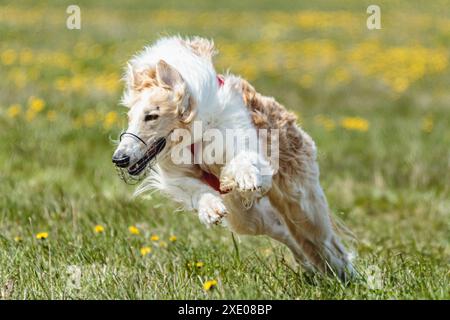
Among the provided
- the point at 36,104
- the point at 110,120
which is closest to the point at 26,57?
the point at 36,104

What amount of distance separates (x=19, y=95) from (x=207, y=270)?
6092 mm

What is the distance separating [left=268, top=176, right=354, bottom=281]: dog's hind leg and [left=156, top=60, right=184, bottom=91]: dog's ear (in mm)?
914

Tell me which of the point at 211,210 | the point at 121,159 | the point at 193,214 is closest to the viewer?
the point at 121,159

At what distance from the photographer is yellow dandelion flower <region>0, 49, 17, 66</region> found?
1174 cm

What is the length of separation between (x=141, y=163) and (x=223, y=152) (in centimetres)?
51

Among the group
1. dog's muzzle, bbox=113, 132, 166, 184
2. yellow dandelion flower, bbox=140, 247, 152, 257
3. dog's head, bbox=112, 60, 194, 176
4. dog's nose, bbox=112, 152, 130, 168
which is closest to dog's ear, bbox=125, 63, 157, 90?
dog's head, bbox=112, 60, 194, 176

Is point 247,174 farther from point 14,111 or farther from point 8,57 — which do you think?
point 8,57

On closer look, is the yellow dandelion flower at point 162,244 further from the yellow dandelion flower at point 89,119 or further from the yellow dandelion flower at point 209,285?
the yellow dandelion flower at point 89,119

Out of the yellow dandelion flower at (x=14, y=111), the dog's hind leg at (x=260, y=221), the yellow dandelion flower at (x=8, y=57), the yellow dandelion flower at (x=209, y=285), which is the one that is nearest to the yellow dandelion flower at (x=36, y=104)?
the yellow dandelion flower at (x=14, y=111)

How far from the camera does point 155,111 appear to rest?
14.7 feet

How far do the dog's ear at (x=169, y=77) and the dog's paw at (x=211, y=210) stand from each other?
62cm

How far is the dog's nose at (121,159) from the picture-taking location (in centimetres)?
425

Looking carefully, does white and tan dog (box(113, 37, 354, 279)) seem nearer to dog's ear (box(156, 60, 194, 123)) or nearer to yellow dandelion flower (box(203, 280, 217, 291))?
dog's ear (box(156, 60, 194, 123))
